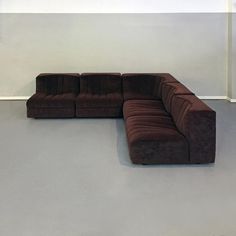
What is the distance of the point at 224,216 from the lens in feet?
7.93

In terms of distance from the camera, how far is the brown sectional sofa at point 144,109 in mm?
3387

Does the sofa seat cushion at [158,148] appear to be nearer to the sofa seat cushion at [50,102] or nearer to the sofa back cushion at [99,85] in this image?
the sofa seat cushion at [50,102]

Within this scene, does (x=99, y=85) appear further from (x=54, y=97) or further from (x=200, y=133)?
(x=200, y=133)

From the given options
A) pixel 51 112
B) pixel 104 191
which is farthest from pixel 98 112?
pixel 104 191

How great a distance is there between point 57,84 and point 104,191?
3.84 metres

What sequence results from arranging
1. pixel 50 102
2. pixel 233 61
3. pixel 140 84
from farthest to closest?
1. pixel 233 61
2. pixel 140 84
3. pixel 50 102

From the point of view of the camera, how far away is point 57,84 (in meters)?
6.31

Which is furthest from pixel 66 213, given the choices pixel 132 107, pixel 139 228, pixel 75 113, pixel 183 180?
pixel 75 113

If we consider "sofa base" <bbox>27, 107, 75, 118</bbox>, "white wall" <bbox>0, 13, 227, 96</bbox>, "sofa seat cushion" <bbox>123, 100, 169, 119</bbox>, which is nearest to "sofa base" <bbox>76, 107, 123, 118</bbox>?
"sofa base" <bbox>27, 107, 75, 118</bbox>

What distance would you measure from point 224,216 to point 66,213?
1.18m

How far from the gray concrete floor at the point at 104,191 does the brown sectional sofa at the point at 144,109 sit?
0.59ft

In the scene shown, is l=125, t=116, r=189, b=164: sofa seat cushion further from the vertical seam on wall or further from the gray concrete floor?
the vertical seam on wall
